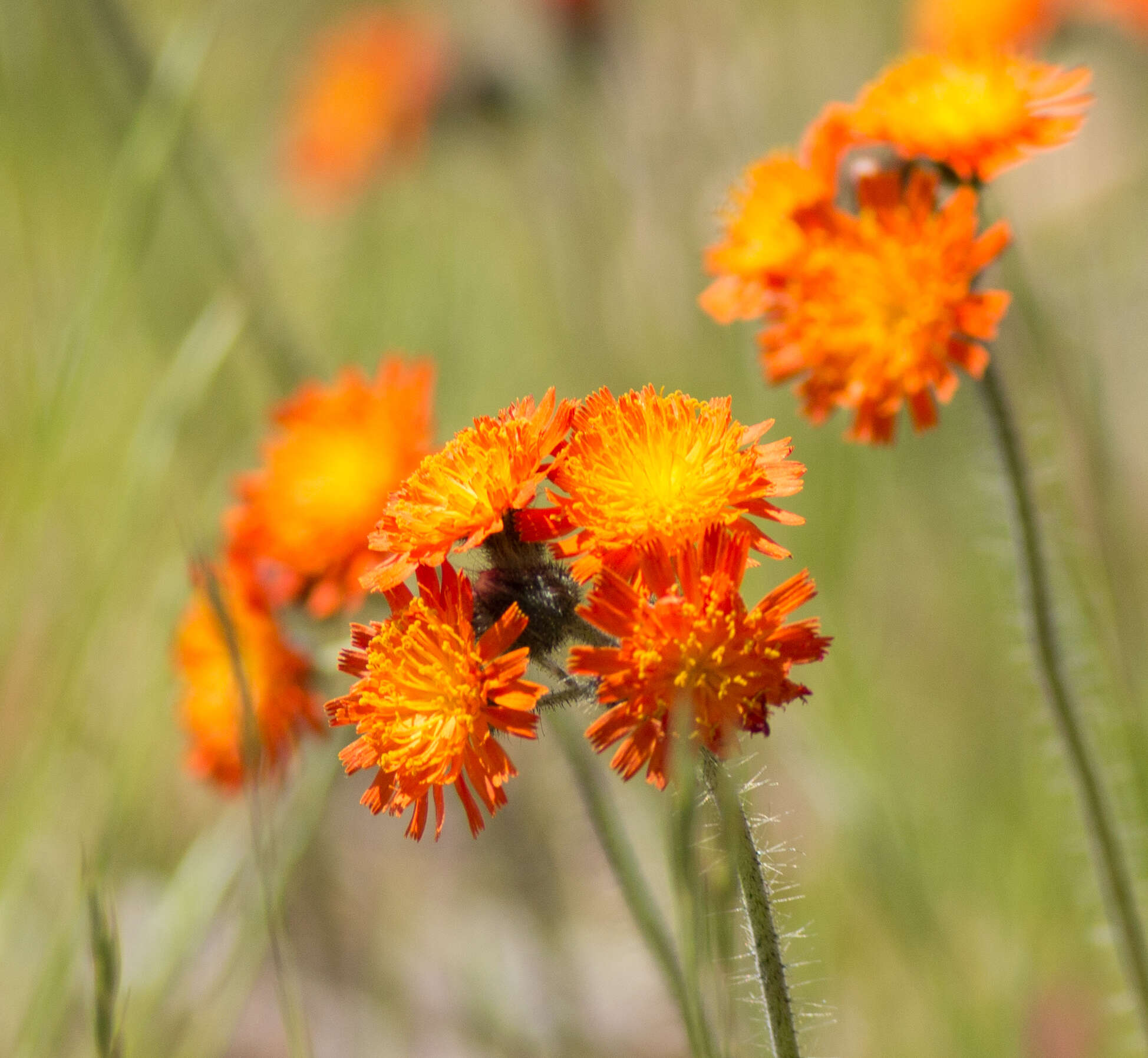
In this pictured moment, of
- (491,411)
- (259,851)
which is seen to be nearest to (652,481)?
(259,851)

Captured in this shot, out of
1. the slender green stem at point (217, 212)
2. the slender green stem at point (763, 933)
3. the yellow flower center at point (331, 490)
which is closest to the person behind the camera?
the slender green stem at point (763, 933)

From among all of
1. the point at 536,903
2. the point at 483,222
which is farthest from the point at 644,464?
the point at 483,222

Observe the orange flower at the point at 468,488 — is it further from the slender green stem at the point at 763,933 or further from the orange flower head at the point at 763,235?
the orange flower head at the point at 763,235

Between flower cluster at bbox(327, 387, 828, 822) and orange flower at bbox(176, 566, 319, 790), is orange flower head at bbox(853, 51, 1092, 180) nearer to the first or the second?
flower cluster at bbox(327, 387, 828, 822)

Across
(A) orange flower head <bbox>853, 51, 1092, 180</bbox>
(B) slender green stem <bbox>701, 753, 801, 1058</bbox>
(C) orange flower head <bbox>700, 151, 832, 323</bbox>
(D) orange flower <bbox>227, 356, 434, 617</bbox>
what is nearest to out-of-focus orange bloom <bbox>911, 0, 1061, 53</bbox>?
(A) orange flower head <bbox>853, 51, 1092, 180</bbox>

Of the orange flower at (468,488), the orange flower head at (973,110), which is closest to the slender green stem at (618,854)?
the orange flower at (468,488)

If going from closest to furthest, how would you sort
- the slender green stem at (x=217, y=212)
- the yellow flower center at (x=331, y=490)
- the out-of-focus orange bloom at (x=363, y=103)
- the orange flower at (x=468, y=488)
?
the orange flower at (x=468, y=488) < the yellow flower center at (x=331, y=490) < the slender green stem at (x=217, y=212) < the out-of-focus orange bloom at (x=363, y=103)
